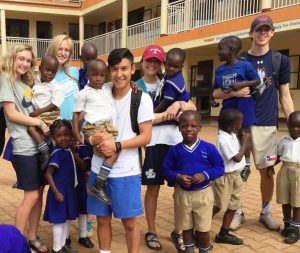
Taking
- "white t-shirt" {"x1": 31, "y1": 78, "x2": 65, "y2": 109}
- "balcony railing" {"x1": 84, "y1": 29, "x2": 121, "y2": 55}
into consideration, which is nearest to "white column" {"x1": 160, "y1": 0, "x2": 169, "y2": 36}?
"balcony railing" {"x1": 84, "y1": 29, "x2": 121, "y2": 55}

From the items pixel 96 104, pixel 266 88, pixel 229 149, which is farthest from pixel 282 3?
pixel 96 104

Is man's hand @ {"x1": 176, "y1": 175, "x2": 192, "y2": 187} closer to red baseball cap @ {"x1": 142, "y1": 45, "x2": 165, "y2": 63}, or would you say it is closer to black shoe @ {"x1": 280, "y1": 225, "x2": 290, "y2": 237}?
red baseball cap @ {"x1": 142, "y1": 45, "x2": 165, "y2": 63}

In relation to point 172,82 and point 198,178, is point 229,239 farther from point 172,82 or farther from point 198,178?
point 172,82

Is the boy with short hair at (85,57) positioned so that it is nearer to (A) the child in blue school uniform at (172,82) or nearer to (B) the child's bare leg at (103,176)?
(A) the child in blue school uniform at (172,82)

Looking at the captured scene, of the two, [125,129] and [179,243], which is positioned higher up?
[125,129]

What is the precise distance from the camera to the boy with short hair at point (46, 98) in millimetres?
3176

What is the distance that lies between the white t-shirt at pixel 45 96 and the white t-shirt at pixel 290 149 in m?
2.27

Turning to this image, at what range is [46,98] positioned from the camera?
10.6 ft

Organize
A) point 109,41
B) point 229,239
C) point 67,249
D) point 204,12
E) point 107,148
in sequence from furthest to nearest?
point 109,41, point 204,12, point 229,239, point 67,249, point 107,148

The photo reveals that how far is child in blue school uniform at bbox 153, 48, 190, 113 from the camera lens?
129 inches

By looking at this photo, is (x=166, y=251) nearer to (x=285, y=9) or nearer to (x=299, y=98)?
(x=285, y=9)

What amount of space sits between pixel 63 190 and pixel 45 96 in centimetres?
83

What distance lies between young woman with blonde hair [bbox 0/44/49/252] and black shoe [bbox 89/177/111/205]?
73 centimetres

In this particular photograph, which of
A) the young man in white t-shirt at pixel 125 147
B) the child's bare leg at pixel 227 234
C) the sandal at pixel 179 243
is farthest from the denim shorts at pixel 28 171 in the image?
the child's bare leg at pixel 227 234
